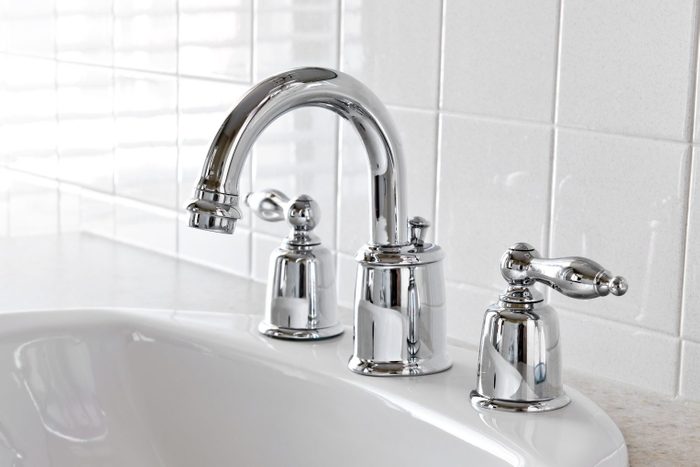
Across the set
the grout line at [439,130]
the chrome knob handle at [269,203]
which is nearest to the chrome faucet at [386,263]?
the chrome knob handle at [269,203]

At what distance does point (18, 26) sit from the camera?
1.56 m

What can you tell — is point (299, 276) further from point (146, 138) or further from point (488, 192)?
point (146, 138)

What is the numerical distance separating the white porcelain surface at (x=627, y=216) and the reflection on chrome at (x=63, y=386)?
1.24 ft

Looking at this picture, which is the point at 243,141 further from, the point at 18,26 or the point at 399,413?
the point at 18,26

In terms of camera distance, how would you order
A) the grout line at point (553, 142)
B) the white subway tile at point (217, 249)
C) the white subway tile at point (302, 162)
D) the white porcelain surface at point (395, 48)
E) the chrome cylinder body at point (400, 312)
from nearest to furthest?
the chrome cylinder body at point (400, 312)
the grout line at point (553, 142)
the white porcelain surface at point (395, 48)
the white subway tile at point (302, 162)
the white subway tile at point (217, 249)

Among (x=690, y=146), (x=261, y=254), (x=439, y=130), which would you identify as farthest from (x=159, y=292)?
(x=690, y=146)

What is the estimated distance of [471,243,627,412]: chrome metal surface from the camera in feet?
2.27

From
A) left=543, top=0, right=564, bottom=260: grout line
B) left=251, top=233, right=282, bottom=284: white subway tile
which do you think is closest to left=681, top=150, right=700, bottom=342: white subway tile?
left=543, top=0, right=564, bottom=260: grout line

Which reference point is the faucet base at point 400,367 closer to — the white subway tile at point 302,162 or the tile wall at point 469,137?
the tile wall at point 469,137

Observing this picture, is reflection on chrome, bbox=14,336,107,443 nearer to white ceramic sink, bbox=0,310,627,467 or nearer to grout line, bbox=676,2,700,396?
white ceramic sink, bbox=0,310,627,467

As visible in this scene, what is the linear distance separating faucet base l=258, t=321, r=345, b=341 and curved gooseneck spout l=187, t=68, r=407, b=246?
116mm

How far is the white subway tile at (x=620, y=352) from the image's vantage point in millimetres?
833

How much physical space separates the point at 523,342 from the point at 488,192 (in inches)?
10.2

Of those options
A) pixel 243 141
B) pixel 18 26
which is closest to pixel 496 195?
pixel 243 141
